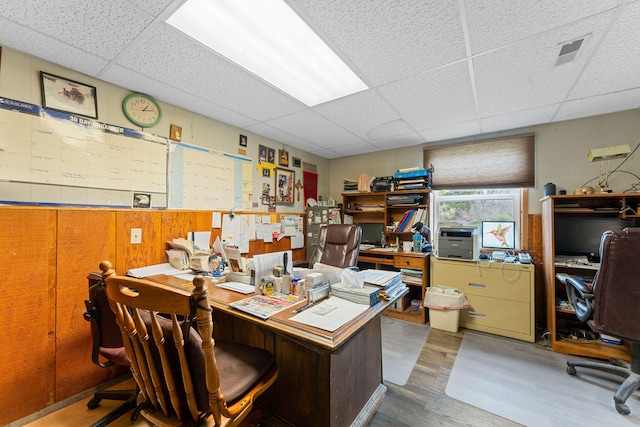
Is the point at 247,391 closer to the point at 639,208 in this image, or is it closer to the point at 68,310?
the point at 68,310

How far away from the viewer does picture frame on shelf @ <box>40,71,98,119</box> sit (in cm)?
174

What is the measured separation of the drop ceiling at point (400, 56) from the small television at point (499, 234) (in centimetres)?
120

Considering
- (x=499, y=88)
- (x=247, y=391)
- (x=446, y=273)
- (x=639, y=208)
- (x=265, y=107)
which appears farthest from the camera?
(x=446, y=273)

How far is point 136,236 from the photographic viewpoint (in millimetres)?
2143

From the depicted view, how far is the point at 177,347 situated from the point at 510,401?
7.04 ft

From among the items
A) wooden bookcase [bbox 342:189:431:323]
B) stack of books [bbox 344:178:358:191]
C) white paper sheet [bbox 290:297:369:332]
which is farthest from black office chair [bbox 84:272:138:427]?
stack of books [bbox 344:178:358:191]

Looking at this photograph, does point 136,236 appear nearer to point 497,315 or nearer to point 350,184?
point 350,184

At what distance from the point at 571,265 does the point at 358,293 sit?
2279mm

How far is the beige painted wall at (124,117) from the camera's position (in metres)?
1.64

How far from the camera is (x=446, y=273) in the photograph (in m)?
2.99

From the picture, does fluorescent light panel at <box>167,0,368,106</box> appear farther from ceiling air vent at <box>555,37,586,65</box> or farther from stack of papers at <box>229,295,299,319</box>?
stack of papers at <box>229,295,299,319</box>

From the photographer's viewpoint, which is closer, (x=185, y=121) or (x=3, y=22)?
(x=3, y=22)

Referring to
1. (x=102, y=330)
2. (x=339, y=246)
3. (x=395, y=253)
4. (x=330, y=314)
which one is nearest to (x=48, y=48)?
(x=102, y=330)

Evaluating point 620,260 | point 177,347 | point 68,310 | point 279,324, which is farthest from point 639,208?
point 68,310
